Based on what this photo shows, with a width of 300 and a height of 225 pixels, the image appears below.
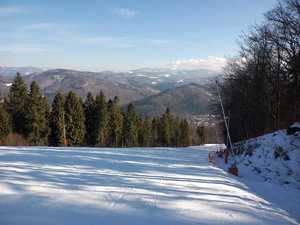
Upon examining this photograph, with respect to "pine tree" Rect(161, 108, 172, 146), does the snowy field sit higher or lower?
lower

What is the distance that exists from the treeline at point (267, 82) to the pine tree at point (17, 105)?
87.4ft

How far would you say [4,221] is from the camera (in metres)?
5.80

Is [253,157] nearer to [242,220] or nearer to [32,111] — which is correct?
[242,220]

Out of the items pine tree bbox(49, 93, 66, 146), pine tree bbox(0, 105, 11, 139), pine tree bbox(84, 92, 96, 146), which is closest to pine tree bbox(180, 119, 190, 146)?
pine tree bbox(84, 92, 96, 146)

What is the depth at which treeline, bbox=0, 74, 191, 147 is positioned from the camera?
1633 inches

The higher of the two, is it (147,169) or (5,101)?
(5,101)

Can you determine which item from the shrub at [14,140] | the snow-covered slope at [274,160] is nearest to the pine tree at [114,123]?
the shrub at [14,140]

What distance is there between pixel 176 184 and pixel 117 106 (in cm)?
4512

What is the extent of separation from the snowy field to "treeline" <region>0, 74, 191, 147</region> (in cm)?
2962

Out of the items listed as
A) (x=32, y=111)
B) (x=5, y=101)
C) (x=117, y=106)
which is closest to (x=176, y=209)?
(x=32, y=111)

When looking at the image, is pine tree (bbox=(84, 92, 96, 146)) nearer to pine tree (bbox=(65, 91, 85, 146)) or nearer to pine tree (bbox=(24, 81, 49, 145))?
pine tree (bbox=(65, 91, 85, 146))

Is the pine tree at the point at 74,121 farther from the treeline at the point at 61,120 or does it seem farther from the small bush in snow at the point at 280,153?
the small bush in snow at the point at 280,153

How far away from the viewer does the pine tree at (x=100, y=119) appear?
48906 millimetres

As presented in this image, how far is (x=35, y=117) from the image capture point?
136 feet
